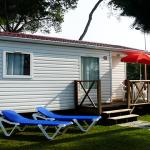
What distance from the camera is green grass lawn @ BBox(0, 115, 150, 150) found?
947 centimetres

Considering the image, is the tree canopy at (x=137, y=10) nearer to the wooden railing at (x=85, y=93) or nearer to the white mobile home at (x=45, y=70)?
the white mobile home at (x=45, y=70)

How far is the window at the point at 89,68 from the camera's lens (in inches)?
599

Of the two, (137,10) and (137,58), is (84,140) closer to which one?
(137,10)

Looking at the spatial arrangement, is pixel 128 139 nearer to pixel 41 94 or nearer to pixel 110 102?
pixel 41 94

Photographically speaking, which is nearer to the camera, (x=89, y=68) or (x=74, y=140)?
(x=74, y=140)

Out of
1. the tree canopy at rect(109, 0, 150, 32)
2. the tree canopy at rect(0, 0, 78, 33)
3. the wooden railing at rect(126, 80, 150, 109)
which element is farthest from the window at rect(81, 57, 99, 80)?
the tree canopy at rect(0, 0, 78, 33)

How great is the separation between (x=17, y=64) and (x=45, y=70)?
1187 millimetres

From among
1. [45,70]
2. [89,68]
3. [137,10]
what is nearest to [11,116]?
[45,70]

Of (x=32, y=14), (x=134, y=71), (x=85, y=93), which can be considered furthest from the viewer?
(x=32, y=14)

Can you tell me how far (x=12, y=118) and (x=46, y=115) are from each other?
1.66 meters

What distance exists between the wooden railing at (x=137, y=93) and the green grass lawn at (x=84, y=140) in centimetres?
296

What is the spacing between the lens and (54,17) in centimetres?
3369

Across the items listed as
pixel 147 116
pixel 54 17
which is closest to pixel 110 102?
pixel 147 116

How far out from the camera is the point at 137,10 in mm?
7691
